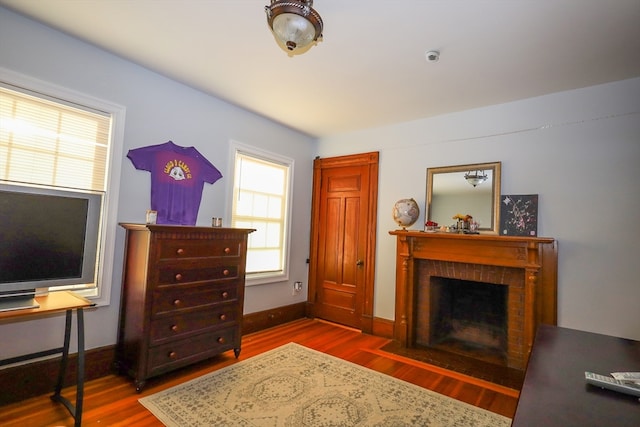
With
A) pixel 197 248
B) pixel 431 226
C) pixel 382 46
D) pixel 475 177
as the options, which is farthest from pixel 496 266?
pixel 197 248

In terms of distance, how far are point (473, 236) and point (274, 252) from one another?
2402 mm

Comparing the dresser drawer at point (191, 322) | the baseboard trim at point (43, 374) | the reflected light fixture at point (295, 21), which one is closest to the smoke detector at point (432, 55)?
the reflected light fixture at point (295, 21)

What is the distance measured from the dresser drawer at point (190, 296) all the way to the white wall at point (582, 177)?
2802mm

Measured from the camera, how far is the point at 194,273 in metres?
2.64

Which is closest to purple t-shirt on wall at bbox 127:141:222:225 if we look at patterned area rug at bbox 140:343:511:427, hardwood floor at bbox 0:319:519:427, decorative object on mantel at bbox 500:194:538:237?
hardwood floor at bbox 0:319:519:427

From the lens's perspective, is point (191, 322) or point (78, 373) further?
point (191, 322)

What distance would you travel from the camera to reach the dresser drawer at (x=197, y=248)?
2.47 meters

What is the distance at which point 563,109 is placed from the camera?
293 cm

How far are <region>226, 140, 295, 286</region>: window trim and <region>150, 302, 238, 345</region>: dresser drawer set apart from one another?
2.56ft

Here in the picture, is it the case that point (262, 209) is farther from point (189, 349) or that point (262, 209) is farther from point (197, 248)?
point (189, 349)

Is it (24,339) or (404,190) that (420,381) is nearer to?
(404,190)

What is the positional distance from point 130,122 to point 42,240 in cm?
123

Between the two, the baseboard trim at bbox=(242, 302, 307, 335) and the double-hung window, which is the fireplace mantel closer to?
the baseboard trim at bbox=(242, 302, 307, 335)

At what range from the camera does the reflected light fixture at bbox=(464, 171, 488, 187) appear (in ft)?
10.8
